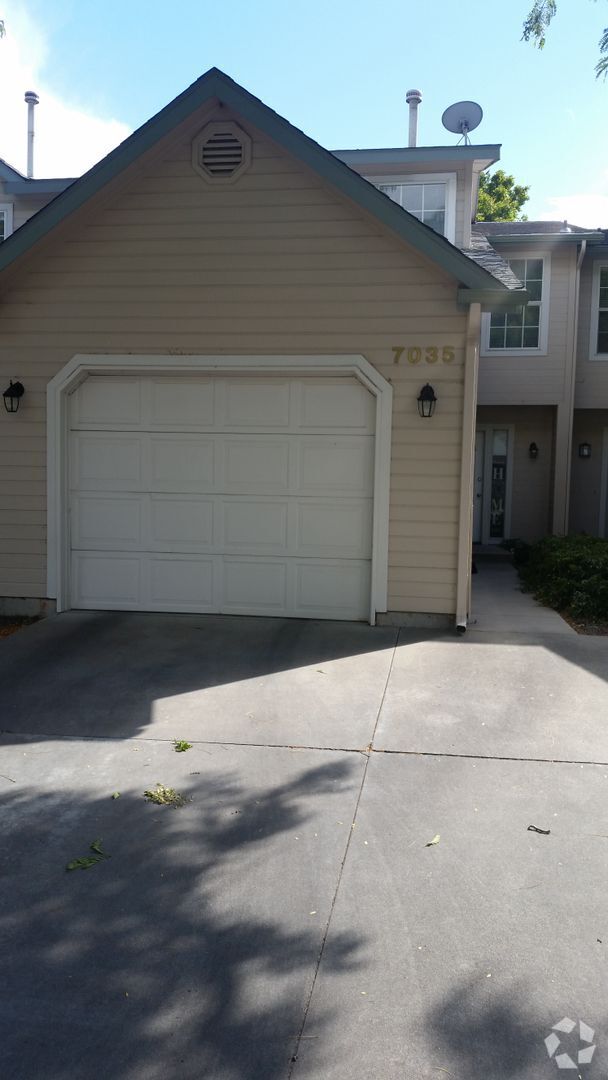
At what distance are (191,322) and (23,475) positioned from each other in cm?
229

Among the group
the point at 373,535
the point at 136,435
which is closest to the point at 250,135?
the point at 136,435

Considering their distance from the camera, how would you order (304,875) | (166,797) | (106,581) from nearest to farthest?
(304,875) < (166,797) < (106,581)

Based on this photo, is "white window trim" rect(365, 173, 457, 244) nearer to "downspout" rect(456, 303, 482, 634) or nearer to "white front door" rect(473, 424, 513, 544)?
"white front door" rect(473, 424, 513, 544)

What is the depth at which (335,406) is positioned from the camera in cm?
804

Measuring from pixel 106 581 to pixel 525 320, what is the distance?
915 cm

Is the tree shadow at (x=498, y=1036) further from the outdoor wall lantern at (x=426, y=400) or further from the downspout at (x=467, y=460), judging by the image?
the outdoor wall lantern at (x=426, y=400)

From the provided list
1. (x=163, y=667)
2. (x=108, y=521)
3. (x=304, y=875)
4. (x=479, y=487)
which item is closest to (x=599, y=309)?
(x=479, y=487)

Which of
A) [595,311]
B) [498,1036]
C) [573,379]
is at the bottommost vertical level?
[498,1036]

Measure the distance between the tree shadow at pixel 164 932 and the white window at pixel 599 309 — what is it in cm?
1196

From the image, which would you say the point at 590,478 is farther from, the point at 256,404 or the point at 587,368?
the point at 256,404

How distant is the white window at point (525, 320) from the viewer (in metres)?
13.9

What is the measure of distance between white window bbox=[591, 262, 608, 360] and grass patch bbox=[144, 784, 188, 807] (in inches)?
483

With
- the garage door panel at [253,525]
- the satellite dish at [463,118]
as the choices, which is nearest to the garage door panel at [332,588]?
the garage door panel at [253,525]

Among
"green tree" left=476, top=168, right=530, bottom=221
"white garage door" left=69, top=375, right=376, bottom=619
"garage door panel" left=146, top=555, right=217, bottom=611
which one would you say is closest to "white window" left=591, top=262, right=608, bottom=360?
"white garage door" left=69, top=375, right=376, bottom=619
